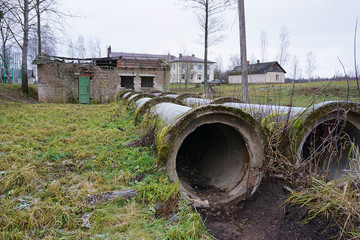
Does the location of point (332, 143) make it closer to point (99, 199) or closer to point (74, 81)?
point (99, 199)

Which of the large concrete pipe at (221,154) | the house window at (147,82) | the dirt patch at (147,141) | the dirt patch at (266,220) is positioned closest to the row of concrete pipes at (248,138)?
the large concrete pipe at (221,154)

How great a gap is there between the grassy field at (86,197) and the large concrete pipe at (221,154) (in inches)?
16.5

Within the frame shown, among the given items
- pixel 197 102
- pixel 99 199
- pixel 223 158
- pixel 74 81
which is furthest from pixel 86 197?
pixel 74 81

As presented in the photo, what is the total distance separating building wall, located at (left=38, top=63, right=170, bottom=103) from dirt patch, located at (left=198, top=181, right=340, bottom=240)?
57.3ft

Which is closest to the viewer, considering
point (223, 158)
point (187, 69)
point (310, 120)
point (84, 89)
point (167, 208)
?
point (167, 208)

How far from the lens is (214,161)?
475 centimetres

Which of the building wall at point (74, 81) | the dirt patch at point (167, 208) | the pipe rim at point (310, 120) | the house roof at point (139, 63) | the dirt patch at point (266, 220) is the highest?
the house roof at point (139, 63)

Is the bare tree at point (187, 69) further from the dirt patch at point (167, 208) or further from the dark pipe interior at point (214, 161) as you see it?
the dirt patch at point (167, 208)

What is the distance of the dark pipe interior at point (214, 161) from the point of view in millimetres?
3732

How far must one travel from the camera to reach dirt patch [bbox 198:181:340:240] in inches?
101

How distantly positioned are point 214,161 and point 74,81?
54.0 ft

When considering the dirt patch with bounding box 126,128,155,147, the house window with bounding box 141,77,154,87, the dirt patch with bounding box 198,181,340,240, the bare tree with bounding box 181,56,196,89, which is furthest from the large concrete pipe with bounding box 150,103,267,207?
the bare tree with bounding box 181,56,196,89

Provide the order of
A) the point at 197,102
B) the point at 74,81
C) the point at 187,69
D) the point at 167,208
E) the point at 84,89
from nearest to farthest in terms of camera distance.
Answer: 1. the point at 167,208
2. the point at 197,102
3. the point at 74,81
4. the point at 84,89
5. the point at 187,69

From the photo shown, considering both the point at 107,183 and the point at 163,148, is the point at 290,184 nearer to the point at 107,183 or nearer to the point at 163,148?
the point at 163,148
